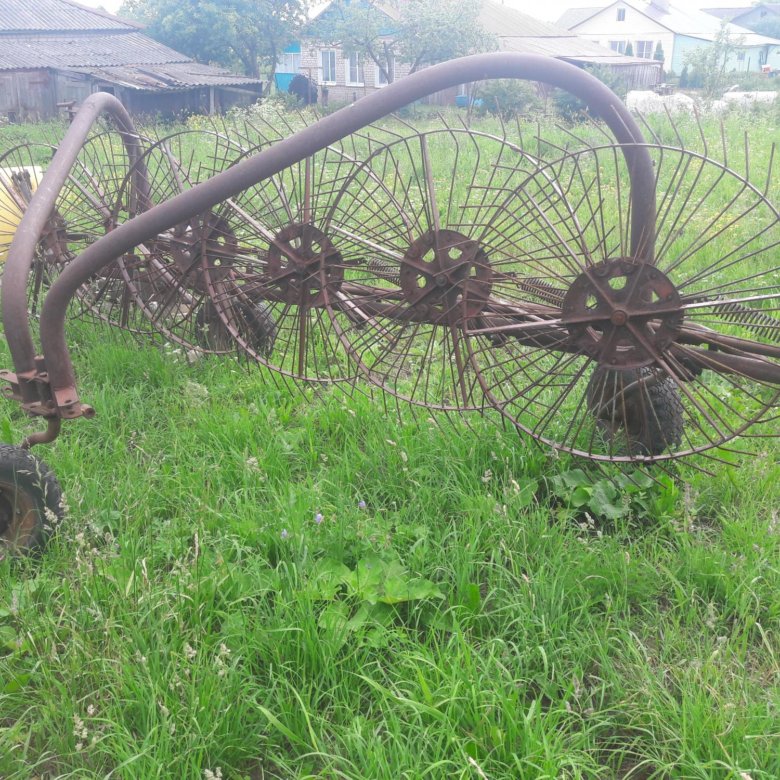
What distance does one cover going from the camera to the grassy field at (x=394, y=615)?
1.76 meters

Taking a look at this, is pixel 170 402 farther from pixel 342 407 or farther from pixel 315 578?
pixel 315 578

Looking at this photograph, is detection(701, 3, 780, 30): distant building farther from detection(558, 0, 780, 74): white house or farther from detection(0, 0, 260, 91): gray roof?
detection(0, 0, 260, 91): gray roof

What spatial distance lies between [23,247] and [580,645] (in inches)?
78.5

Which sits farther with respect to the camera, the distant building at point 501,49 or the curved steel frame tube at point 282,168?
the distant building at point 501,49

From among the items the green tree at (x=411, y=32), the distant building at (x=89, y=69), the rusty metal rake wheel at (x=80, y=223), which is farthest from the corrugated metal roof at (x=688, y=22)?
the rusty metal rake wheel at (x=80, y=223)

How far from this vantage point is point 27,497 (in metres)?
2.36

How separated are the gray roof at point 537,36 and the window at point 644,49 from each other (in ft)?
30.0

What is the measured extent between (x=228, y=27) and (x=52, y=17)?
26.5 feet

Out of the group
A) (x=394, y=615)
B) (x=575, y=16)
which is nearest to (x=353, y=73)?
(x=575, y=16)

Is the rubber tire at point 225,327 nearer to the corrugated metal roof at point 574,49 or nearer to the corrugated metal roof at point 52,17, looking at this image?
the corrugated metal roof at point 52,17

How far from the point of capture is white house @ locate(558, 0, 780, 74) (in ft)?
180

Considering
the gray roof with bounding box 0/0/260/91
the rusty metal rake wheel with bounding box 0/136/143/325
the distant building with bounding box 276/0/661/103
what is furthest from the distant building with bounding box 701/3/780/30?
the rusty metal rake wheel with bounding box 0/136/143/325

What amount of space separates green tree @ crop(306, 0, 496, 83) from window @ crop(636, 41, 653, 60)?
28870mm

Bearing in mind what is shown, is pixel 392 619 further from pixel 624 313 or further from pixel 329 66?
pixel 329 66
